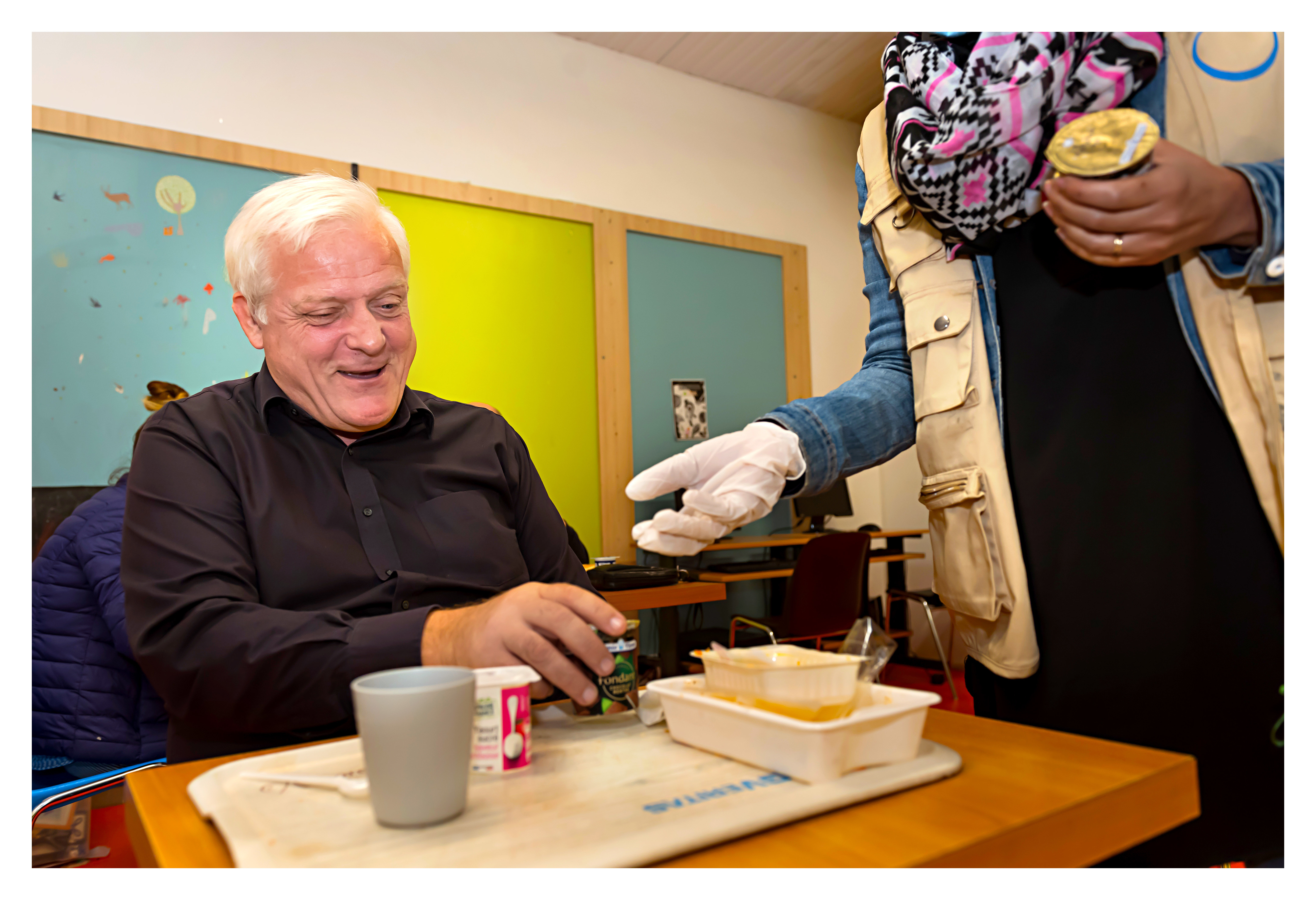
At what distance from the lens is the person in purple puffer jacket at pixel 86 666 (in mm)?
1520

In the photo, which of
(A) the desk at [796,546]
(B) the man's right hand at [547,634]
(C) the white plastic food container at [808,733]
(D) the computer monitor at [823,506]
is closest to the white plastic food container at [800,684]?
(C) the white plastic food container at [808,733]

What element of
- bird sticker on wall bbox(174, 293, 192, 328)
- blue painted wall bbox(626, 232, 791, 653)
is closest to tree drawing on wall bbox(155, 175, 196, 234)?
bird sticker on wall bbox(174, 293, 192, 328)

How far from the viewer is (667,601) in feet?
8.97

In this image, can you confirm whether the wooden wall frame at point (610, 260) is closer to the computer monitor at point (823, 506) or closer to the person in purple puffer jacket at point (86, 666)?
the computer monitor at point (823, 506)

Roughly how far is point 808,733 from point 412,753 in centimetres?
29

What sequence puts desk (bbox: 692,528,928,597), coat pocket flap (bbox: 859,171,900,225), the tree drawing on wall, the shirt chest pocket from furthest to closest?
1. desk (bbox: 692,528,928,597)
2. the tree drawing on wall
3. the shirt chest pocket
4. coat pocket flap (bbox: 859,171,900,225)

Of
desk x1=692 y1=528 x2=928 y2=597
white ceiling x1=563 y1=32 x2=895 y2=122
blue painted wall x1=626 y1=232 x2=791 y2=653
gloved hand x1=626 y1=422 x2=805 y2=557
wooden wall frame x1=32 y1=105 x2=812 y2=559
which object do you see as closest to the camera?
gloved hand x1=626 y1=422 x2=805 y2=557

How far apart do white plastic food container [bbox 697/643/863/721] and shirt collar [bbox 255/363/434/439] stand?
0.87 meters

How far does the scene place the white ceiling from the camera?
2486 millimetres

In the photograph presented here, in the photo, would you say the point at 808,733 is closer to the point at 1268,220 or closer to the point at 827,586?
the point at 1268,220

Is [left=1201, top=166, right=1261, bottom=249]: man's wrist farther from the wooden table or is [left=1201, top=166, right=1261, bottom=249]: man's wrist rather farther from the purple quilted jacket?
the purple quilted jacket

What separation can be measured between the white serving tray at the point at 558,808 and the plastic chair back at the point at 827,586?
257 centimetres
